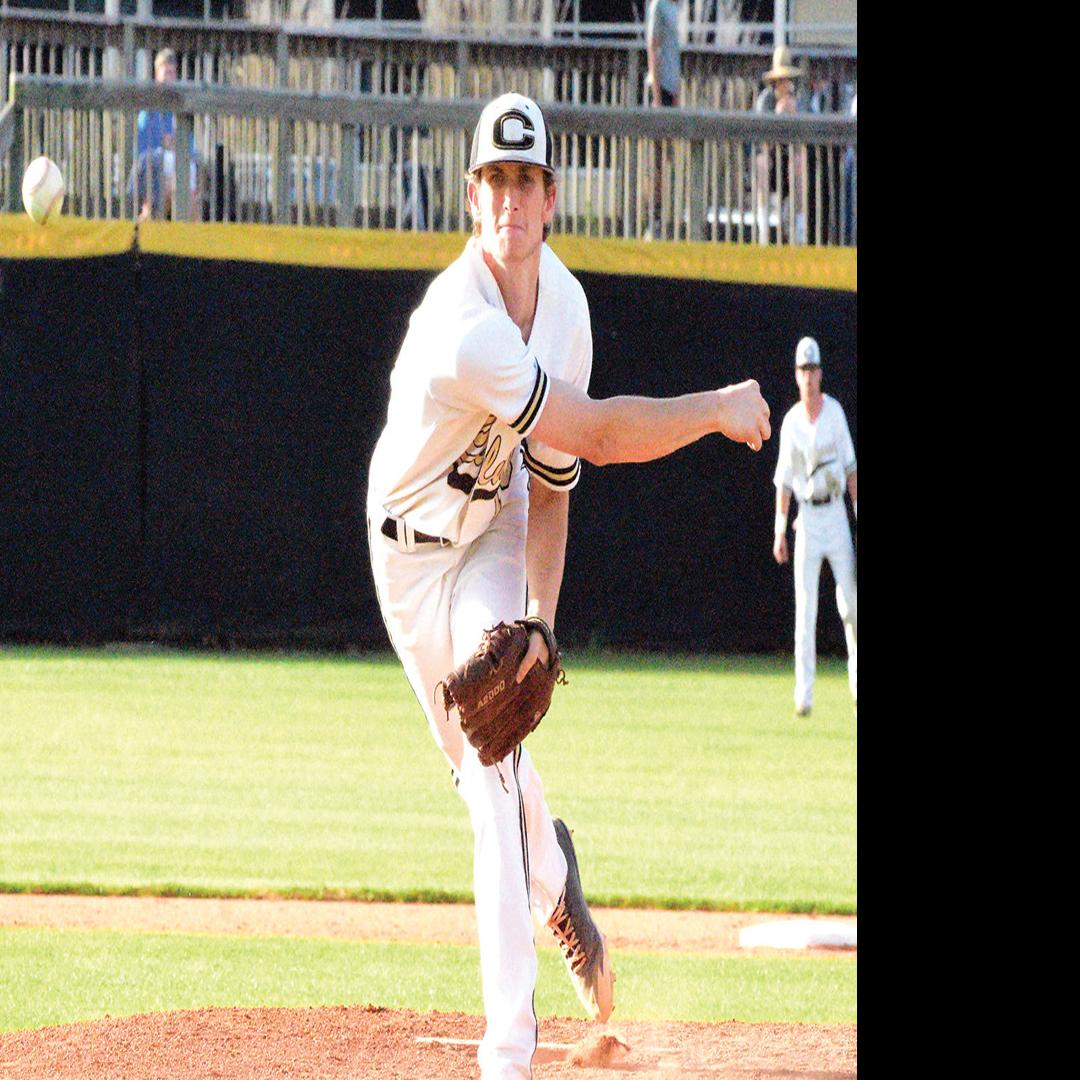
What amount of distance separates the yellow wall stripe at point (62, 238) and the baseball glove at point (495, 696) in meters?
10.8

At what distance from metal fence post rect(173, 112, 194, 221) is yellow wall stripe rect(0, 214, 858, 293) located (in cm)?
49

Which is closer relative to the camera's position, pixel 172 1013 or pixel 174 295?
pixel 172 1013

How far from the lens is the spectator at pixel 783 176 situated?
1457cm

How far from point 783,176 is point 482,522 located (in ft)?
38.7

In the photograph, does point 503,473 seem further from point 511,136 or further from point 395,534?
point 511,136

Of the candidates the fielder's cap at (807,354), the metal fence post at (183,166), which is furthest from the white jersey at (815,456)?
the metal fence post at (183,166)

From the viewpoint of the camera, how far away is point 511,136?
3.41 meters

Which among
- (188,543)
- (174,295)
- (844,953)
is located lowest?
(844,953)

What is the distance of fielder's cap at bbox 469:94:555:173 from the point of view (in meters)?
3.41

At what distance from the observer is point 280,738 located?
9703 millimetres
